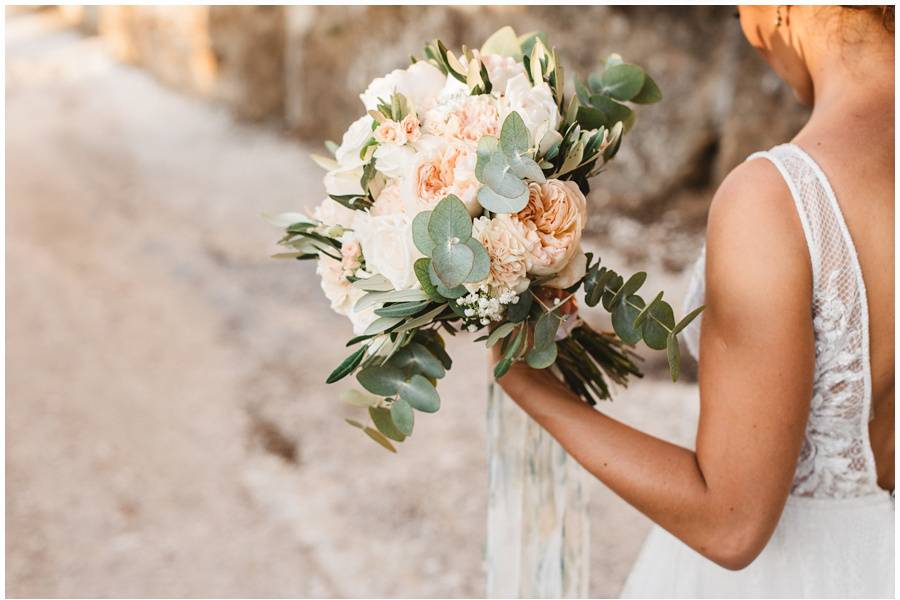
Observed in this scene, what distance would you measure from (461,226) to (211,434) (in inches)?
143

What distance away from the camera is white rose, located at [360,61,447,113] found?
1264mm

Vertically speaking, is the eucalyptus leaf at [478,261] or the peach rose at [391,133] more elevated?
the peach rose at [391,133]

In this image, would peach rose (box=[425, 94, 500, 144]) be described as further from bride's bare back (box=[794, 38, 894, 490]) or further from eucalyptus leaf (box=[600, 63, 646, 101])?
bride's bare back (box=[794, 38, 894, 490])

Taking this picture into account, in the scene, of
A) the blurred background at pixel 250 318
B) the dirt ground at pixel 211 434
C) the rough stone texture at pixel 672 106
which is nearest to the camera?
the dirt ground at pixel 211 434

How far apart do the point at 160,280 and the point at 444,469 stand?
3.23m

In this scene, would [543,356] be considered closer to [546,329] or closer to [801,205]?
[546,329]

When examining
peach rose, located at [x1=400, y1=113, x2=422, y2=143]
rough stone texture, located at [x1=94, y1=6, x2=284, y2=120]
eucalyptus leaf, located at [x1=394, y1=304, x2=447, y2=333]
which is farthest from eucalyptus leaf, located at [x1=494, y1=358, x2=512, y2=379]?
rough stone texture, located at [x1=94, y1=6, x2=284, y2=120]

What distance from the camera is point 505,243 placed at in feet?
3.63

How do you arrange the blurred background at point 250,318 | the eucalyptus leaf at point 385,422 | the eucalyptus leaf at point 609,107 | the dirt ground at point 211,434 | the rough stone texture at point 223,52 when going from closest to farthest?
1. the eucalyptus leaf at point 385,422
2. the eucalyptus leaf at point 609,107
3. the dirt ground at point 211,434
4. the blurred background at point 250,318
5. the rough stone texture at point 223,52

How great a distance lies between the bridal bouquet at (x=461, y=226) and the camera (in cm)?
111

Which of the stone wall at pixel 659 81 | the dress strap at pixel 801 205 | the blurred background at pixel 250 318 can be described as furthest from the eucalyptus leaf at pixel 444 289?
the stone wall at pixel 659 81

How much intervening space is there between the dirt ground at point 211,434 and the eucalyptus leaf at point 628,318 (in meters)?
2.37

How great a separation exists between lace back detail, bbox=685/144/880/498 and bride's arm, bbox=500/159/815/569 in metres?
0.03

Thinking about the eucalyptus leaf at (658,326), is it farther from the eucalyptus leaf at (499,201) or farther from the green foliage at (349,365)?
the green foliage at (349,365)
